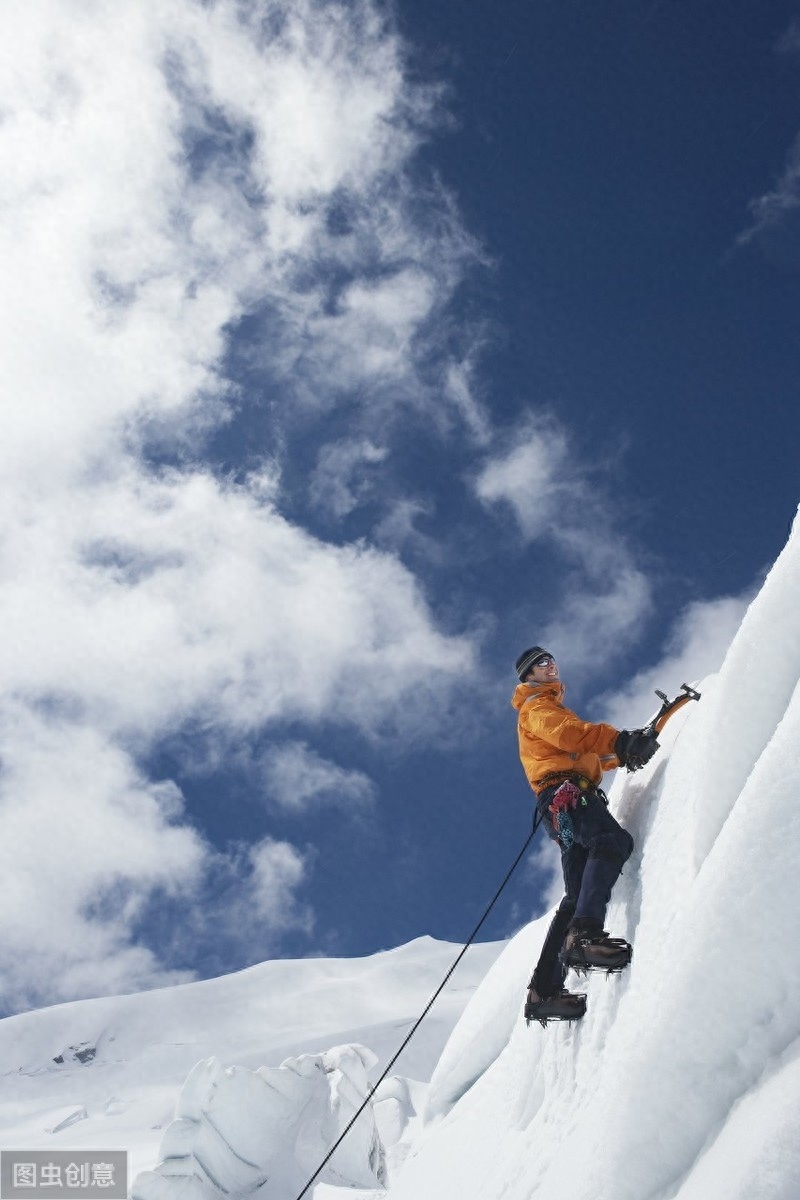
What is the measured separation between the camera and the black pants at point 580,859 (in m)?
4.46

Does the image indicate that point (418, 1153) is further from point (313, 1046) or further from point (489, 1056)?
point (313, 1046)

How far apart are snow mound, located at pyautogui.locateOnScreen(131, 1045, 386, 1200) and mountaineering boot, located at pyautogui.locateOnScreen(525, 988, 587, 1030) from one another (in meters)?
12.7

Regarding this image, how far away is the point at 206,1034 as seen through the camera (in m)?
77.7

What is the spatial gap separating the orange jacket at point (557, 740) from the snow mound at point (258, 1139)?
1327cm

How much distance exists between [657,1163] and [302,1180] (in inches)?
571

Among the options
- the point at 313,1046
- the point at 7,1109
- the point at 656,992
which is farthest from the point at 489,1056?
the point at 7,1109

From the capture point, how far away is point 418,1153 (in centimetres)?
750

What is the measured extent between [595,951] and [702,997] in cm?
106

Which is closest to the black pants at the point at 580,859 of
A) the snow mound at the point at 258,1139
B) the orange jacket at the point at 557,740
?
the orange jacket at the point at 557,740

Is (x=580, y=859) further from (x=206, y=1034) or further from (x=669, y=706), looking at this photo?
(x=206, y=1034)

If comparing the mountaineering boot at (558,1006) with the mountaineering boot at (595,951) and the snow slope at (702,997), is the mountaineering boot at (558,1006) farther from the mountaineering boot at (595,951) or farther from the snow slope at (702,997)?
the mountaineering boot at (595,951)

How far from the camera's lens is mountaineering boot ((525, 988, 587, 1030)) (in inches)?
178

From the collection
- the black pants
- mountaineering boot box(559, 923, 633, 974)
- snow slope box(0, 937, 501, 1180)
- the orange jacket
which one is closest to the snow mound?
the black pants

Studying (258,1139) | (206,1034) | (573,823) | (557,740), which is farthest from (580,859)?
(206,1034)
